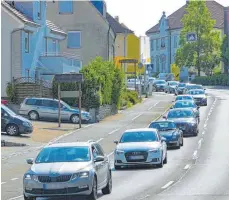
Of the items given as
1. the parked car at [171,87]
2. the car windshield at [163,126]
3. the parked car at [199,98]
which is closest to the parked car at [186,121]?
the car windshield at [163,126]

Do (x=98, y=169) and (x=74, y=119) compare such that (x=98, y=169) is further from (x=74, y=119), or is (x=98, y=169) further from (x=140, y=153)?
(x=74, y=119)

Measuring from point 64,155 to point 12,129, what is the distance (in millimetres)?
23216

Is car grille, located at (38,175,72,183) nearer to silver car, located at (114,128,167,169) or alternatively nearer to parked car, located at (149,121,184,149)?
silver car, located at (114,128,167,169)

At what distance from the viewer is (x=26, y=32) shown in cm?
5853

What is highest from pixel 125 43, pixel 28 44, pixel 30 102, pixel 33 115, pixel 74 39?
pixel 125 43

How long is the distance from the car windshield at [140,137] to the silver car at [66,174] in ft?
31.9

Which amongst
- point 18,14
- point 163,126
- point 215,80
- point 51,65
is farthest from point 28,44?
point 215,80

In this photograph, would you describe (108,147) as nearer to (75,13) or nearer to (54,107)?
(54,107)

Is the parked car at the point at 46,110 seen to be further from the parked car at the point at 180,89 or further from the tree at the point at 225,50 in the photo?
the tree at the point at 225,50

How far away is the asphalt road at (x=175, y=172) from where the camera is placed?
68.5ft

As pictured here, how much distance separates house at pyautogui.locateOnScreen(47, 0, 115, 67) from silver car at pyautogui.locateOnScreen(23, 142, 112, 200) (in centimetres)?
5704

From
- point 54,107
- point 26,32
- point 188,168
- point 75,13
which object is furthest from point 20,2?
point 188,168

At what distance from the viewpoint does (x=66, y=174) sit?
1870cm

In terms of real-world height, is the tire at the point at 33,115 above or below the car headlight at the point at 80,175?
below
